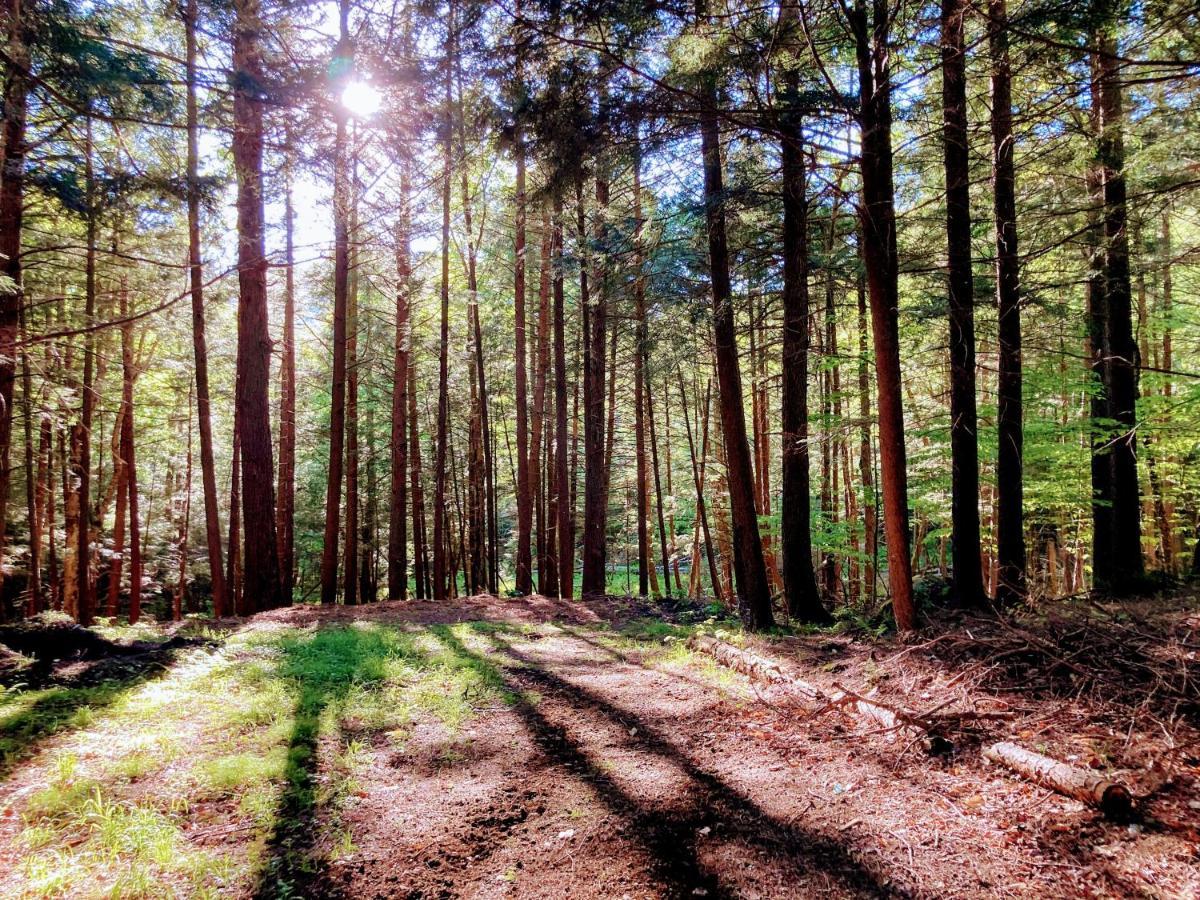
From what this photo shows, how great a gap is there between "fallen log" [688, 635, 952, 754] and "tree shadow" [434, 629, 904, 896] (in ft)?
4.33

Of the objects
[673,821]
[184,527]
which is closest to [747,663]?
[673,821]

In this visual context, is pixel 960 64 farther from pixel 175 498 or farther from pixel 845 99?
pixel 175 498

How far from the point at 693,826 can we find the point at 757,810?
41 centimetres

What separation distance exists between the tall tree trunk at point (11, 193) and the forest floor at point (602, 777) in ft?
11.2

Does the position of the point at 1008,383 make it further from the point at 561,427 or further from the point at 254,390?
the point at 254,390

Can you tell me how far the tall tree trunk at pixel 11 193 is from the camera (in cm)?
483

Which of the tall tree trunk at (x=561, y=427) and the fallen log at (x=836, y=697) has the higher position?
the tall tree trunk at (x=561, y=427)

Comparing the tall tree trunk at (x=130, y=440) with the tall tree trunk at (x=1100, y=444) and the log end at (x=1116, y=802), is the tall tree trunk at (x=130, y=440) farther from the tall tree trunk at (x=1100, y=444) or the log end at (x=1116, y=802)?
the tall tree trunk at (x=1100, y=444)

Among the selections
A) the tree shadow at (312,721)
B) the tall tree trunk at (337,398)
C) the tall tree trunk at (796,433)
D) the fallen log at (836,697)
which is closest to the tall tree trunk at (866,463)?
the tall tree trunk at (796,433)

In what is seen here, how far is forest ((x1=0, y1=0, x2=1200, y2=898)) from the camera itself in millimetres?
2756

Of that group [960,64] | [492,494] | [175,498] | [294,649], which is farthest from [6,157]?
[175,498]

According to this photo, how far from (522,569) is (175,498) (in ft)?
44.0

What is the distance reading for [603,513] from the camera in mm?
13055

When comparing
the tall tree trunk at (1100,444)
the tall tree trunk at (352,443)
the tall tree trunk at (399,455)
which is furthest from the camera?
the tall tree trunk at (352,443)
